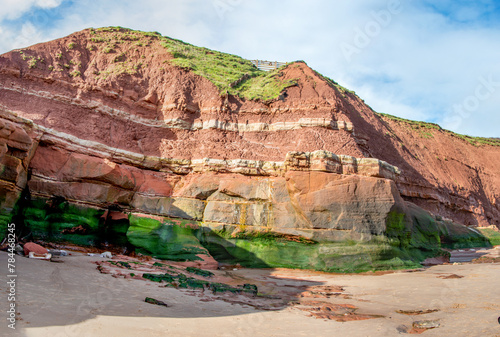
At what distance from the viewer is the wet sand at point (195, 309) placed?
493 cm

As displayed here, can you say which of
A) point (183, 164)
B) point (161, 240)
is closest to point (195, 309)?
point (161, 240)

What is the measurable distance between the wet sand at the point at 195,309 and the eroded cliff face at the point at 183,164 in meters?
4.66

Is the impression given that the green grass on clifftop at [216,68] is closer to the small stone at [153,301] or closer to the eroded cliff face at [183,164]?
the eroded cliff face at [183,164]

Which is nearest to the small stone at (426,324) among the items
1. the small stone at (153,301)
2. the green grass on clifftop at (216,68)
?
the small stone at (153,301)

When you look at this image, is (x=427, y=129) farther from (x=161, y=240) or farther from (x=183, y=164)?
(x=161, y=240)

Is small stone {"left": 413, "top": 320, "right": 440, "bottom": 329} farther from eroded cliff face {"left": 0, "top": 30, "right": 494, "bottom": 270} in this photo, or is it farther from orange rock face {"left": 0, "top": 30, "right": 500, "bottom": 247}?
orange rock face {"left": 0, "top": 30, "right": 500, "bottom": 247}

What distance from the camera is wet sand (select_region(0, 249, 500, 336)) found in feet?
16.2

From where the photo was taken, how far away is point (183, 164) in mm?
18562

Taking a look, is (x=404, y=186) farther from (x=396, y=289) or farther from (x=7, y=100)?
(x=7, y=100)

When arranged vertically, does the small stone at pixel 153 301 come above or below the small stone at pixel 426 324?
below

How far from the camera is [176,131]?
20.2 meters

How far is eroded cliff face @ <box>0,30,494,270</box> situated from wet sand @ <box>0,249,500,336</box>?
15.3ft

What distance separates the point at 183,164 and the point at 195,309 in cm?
1242

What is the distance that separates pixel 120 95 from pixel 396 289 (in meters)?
17.3
